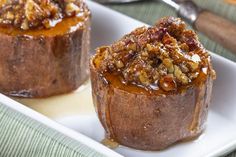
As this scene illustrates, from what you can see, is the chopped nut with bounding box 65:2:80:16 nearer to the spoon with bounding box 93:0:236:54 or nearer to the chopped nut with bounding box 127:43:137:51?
the chopped nut with bounding box 127:43:137:51

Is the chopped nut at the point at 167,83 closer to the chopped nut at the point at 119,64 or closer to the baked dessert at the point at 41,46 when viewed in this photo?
the chopped nut at the point at 119,64

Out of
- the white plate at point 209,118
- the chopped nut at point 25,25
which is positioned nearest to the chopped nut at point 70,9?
the chopped nut at point 25,25

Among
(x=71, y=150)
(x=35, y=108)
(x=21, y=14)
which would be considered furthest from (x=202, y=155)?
(x=21, y=14)

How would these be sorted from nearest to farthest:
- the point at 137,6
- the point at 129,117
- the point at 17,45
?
the point at 129,117, the point at 17,45, the point at 137,6

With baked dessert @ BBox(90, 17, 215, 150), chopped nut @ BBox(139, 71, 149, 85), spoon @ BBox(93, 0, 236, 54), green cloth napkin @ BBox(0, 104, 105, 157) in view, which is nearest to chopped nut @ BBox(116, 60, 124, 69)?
baked dessert @ BBox(90, 17, 215, 150)

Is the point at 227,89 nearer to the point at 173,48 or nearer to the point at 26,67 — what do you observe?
the point at 173,48
